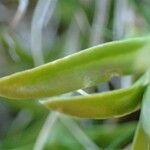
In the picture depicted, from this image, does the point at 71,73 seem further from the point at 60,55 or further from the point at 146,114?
the point at 60,55

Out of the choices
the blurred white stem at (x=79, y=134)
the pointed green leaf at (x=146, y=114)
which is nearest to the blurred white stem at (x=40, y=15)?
the blurred white stem at (x=79, y=134)

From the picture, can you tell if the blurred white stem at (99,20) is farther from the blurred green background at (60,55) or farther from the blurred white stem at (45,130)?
the blurred white stem at (45,130)

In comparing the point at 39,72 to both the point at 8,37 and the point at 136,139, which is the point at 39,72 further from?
the point at 8,37

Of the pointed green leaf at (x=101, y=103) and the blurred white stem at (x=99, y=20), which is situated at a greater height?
the pointed green leaf at (x=101, y=103)

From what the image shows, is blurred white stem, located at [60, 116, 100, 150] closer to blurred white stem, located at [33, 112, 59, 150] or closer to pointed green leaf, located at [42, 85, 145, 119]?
blurred white stem, located at [33, 112, 59, 150]

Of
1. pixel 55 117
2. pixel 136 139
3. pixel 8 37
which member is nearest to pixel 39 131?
pixel 55 117

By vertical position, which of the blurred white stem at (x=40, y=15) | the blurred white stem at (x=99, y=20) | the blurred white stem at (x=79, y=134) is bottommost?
the blurred white stem at (x=79, y=134)
